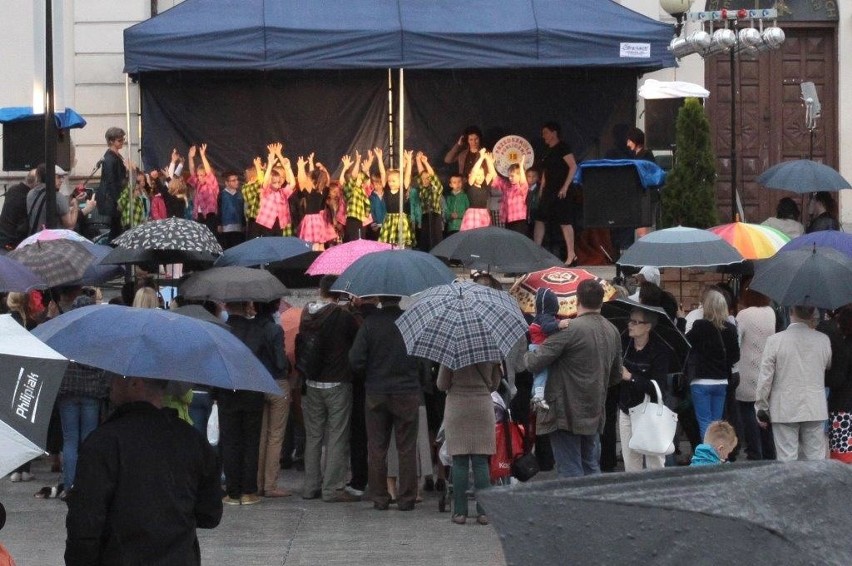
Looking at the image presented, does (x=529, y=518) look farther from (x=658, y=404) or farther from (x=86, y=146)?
(x=86, y=146)

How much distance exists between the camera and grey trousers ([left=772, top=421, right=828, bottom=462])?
10.9 meters

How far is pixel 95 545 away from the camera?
17.5 feet

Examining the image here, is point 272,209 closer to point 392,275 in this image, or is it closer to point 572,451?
point 392,275

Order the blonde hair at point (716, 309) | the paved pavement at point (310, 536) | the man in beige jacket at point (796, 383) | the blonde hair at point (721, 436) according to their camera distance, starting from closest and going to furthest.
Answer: the blonde hair at point (721, 436) → the paved pavement at point (310, 536) → the man in beige jacket at point (796, 383) → the blonde hair at point (716, 309)

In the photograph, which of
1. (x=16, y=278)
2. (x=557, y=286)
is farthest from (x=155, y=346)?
(x=557, y=286)

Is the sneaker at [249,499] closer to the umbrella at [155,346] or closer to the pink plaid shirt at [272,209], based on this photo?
the umbrella at [155,346]

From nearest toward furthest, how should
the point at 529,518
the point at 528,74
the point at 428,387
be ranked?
the point at 529,518 → the point at 428,387 → the point at 528,74

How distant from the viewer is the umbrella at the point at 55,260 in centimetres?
1169

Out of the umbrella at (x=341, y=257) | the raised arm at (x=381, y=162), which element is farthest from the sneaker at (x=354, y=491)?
the raised arm at (x=381, y=162)

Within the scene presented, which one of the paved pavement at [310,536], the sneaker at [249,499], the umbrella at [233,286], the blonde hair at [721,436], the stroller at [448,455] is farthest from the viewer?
the sneaker at [249,499]

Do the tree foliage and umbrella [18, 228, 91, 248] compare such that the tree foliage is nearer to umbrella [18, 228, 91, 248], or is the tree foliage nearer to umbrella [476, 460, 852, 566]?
umbrella [18, 228, 91, 248]

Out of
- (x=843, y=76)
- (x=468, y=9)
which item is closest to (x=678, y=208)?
(x=468, y=9)

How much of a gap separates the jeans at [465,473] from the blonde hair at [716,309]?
2637 mm

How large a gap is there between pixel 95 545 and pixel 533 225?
1402cm
